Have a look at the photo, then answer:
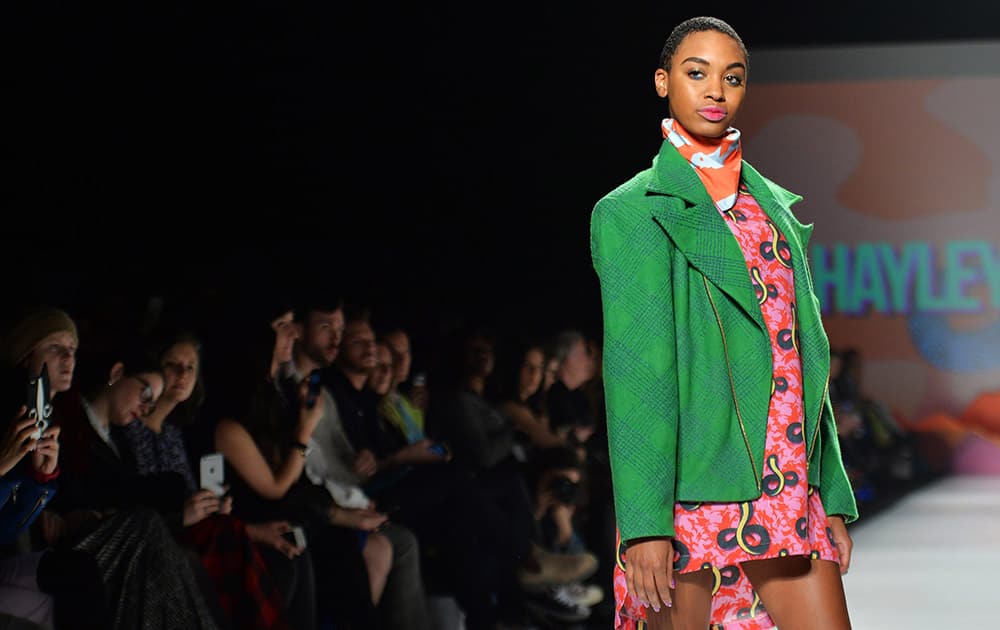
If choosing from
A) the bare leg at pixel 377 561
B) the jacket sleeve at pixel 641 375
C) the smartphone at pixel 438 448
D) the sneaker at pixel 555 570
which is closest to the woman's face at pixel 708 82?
the jacket sleeve at pixel 641 375

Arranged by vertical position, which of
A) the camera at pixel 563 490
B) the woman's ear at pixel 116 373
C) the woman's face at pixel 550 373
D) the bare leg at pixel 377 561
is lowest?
the bare leg at pixel 377 561

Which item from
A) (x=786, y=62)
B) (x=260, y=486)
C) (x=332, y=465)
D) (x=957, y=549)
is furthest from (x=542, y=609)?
(x=786, y=62)

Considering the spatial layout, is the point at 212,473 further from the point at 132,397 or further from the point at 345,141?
the point at 345,141

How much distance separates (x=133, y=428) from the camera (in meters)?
2.79

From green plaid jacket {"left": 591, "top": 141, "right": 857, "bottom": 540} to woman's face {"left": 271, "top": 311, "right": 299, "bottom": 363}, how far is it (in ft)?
5.25

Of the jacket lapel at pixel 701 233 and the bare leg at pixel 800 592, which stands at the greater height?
the jacket lapel at pixel 701 233

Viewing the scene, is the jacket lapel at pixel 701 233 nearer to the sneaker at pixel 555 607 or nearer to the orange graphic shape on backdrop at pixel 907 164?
the sneaker at pixel 555 607

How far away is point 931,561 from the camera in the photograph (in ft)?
18.4

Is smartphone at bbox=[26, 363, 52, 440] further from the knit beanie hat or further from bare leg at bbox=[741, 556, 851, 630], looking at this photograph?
bare leg at bbox=[741, 556, 851, 630]

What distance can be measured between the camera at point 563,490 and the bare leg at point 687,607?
2.68 metres

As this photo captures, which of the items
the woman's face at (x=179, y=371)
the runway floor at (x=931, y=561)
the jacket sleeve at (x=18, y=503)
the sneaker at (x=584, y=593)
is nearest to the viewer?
the jacket sleeve at (x=18, y=503)

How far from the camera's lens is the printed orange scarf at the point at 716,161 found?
5.99ft

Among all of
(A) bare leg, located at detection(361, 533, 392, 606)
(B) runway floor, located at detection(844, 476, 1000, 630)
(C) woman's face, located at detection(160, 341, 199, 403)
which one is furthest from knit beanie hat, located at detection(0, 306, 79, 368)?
(B) runway floor, located at detection(844, 476, 1000, 630)

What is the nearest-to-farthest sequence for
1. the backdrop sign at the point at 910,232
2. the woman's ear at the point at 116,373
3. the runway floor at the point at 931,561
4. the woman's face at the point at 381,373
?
the woman's ear at the point at 116,373
the woman's face at the point at 381,373
the runway floor at the point at 931,561
the backdrop sign at the point at 910,232
